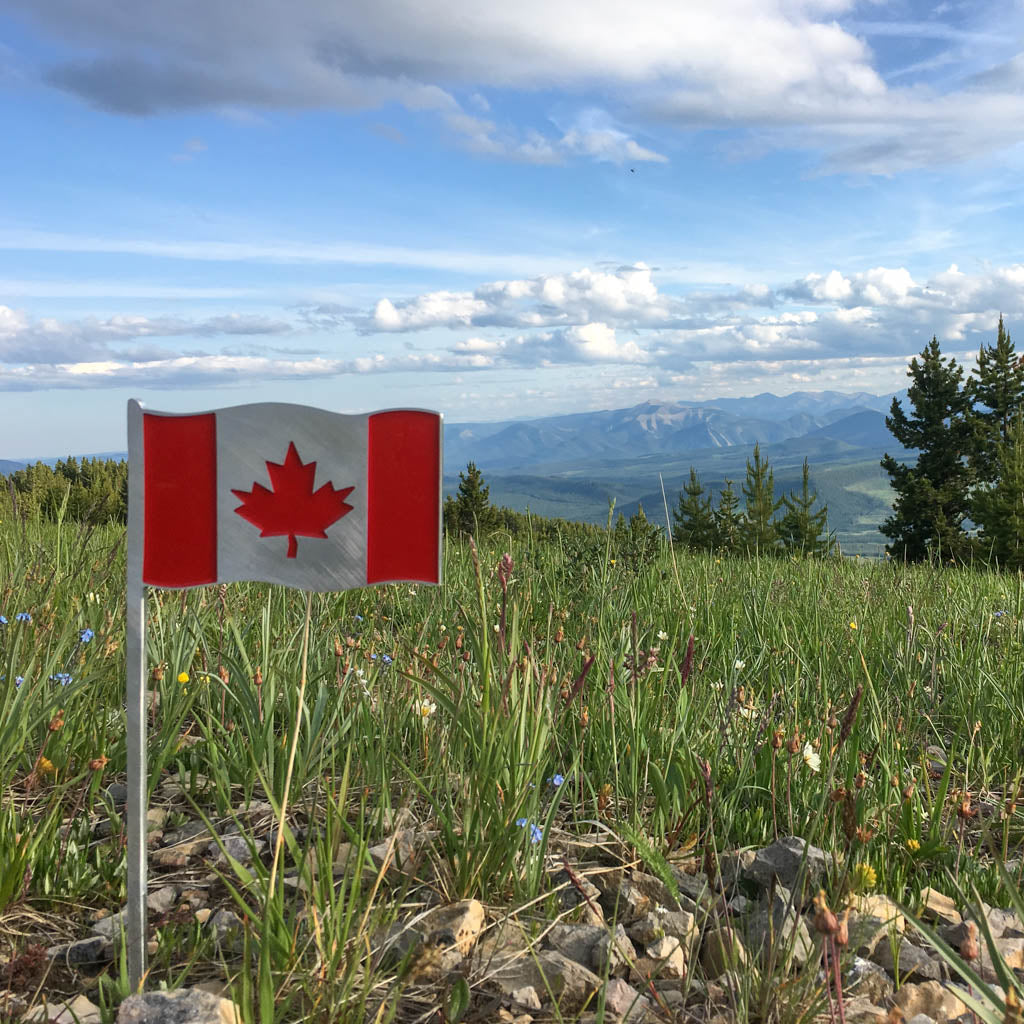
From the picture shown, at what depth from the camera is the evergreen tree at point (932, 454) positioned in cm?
4816

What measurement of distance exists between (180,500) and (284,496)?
0.29 meters

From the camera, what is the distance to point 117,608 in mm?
4105

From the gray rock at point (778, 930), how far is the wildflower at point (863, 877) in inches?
7.2

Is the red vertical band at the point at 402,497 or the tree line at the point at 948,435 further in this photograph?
the tree line at the point at 948,435

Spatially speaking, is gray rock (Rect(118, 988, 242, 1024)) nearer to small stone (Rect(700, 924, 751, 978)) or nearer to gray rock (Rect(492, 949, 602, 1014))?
gray rock (Rect(492, 949, 602, 1014))

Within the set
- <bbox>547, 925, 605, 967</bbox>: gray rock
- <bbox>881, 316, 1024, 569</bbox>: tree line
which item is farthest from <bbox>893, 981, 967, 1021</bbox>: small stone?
<bbox>881, 316, 1024, 569</bbox>: tree line

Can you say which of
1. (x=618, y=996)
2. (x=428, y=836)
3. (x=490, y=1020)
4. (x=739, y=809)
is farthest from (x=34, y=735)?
(x=739, y=809)

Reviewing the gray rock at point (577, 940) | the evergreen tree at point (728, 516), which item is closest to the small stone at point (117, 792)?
the gray rock at point (577, 940)

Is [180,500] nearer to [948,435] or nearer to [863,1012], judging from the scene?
[863,1012]

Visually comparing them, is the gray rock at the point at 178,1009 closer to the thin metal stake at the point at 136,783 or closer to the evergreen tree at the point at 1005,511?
the thin metal stake at the point at 136,783

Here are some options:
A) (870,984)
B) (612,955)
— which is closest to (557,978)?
(612,955)

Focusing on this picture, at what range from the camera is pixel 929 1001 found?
2061 mm

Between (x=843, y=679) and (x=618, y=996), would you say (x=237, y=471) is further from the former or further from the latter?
(x=843, y=679)

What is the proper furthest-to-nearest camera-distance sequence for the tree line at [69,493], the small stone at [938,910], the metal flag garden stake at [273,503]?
1. the tree line at [69,493]
2. the small stone at [938,910]
3. the metal flag garden stake at [273,503]
